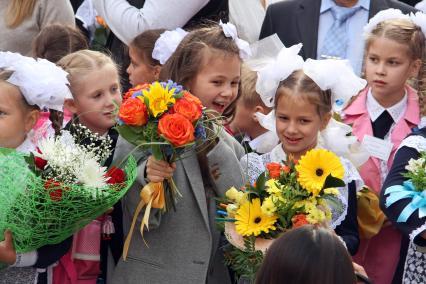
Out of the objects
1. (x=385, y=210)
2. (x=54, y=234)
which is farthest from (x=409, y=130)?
(x=54, y=234)

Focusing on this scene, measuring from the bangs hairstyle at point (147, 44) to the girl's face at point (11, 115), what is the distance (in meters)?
1.31

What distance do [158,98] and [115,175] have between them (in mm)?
395

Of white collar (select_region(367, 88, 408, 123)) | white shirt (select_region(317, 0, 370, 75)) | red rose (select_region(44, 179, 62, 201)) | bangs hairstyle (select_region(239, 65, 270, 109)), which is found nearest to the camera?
red rose (select_region(44, 179, 62, 201))

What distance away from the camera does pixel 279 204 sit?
4.10m

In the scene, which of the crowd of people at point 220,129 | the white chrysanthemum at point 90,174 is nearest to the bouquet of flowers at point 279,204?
the crowd of people at point 220,129

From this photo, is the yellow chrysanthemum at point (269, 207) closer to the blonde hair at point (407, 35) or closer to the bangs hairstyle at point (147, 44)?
the blonde hair at point (407, 35)

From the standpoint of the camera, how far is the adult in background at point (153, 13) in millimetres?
5781

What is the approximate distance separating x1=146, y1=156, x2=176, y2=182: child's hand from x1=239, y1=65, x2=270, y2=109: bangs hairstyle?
4.29 ft

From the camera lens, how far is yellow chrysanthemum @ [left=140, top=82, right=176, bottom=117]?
409 centimetres

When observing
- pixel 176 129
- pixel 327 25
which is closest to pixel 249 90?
pixel 327 25

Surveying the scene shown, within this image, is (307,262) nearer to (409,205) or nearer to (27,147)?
(409,205)

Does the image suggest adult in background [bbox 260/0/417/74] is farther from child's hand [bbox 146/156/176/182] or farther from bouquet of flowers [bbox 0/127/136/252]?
bouquet of flowers [bbox 0/127/136/252]

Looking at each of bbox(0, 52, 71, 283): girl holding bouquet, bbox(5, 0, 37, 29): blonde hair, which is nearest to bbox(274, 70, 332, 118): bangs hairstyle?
bbox(0, 52, 71, 283): girl holding bouquet

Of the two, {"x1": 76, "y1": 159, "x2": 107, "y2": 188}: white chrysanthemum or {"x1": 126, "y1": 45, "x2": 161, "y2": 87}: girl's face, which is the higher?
{"x1": 76, "y1": 159, "x2": 107, "y2": 188}: white chrysanthemum
